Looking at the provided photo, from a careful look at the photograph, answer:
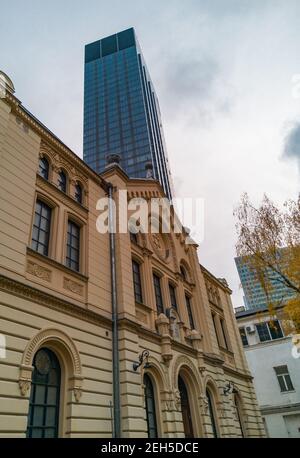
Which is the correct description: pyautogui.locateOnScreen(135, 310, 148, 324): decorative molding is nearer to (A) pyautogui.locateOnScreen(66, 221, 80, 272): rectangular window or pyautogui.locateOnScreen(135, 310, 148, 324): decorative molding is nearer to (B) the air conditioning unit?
(A) pyautogui.locateOnScreen(66, 221, 80, 272): rectangular window

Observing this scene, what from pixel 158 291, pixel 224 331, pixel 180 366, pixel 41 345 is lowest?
pixel 41 345

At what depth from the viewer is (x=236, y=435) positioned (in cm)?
1702

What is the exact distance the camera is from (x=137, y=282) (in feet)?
50.6

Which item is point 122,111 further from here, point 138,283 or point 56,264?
point 56,264

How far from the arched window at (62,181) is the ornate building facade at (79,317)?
0.22 feet

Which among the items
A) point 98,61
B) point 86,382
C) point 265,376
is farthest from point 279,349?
point 98,61

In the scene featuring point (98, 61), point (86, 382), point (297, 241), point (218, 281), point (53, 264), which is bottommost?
point (86, 382)

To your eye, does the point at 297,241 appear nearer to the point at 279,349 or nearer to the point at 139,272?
the point at 139,272

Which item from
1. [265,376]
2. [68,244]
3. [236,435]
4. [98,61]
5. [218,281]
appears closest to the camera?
[68,244]

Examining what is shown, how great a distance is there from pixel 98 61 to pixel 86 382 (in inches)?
5721

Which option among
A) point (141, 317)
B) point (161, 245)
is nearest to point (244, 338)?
point (161, 245)

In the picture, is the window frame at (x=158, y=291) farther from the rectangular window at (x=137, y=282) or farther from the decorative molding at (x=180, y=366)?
the decorative molding at (x=180, y=366)

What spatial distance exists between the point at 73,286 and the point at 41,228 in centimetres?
243

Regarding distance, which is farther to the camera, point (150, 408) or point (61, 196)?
point (61, 196)
